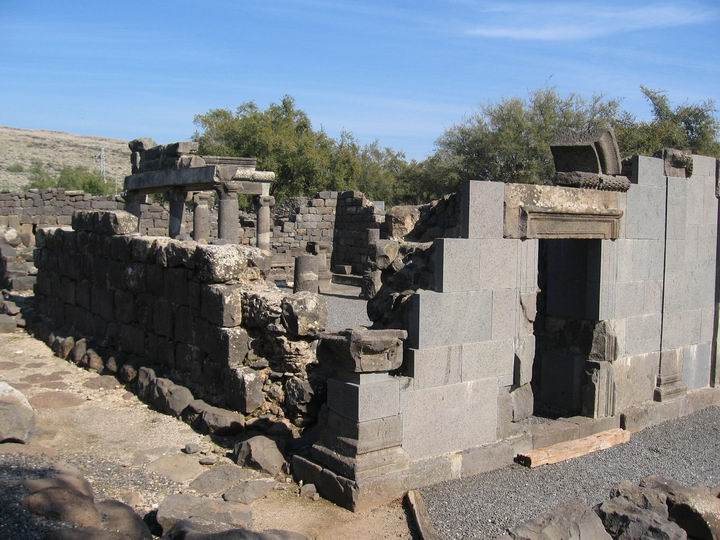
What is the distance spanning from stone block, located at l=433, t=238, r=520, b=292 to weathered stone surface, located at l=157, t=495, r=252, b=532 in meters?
2.54

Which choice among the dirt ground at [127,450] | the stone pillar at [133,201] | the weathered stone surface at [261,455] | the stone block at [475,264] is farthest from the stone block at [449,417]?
the stone pillar at [133,201]

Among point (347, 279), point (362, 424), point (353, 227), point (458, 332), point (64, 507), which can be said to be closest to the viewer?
point (64, 507)

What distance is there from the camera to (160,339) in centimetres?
970

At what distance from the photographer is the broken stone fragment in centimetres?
602

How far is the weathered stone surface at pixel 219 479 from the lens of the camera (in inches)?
251

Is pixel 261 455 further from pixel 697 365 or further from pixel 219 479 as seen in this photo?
pixel 697 365

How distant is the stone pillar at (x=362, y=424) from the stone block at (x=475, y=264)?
69 cm

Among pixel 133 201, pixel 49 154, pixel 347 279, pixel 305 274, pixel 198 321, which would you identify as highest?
pixel 49 154

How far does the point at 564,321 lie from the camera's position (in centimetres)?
842

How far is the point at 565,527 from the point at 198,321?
17.5 ft

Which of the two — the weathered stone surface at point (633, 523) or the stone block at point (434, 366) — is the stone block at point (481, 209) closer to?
the stone block at point (434, 366)

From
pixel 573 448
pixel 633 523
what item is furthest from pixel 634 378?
pixel 633 523

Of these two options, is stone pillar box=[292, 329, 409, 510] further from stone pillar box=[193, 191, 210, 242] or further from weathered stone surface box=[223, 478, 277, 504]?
stone pillar box=[193, 191, 210, 242]

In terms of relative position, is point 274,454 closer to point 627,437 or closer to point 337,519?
point 337,519
